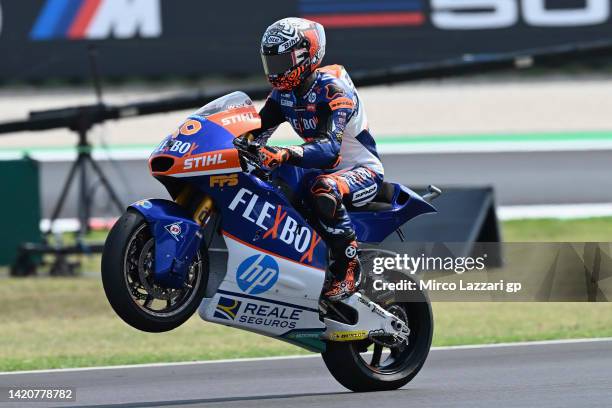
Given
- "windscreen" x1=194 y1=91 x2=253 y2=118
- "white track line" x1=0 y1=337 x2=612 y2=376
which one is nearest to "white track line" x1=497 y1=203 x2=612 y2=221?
"white track line" x1=0 y1=337 x2=612 y2=376

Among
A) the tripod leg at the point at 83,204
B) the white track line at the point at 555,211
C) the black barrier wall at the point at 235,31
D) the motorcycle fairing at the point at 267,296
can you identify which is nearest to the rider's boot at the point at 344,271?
the motorcycle fairing at the point at 267,296

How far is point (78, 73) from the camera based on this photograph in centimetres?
2053

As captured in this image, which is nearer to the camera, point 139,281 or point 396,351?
point 139,281

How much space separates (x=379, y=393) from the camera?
755 cm

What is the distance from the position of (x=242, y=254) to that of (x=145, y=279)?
584 mm

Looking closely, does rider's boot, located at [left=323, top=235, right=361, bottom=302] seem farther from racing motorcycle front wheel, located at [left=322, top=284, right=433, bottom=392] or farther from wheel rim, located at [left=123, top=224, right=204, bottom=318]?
wheel rim, located at [left=123, top=224, right=204, bottom=318]

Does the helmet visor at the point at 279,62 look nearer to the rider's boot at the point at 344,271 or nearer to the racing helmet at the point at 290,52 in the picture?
the racing helmet at the point at 290,52

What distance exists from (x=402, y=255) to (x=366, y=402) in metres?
1.06

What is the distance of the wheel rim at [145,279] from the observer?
664 cm

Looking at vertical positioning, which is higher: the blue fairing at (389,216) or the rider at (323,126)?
the rider at (323,126)

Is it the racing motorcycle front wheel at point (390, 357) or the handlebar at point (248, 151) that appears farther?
the racing motorcycle front wheel at point (390, 357)

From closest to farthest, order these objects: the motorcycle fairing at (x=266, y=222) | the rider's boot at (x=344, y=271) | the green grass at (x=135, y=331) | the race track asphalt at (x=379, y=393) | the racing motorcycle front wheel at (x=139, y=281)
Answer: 1. the racing motorcycle front wheel at (x=139, y=281)
2. the motorcycle fairing at (x=266, y=222)
3. the race track asphalt at (x=379, y=393)
4. the rider's boot at (x=344, y=271)
5. the green grass at (x=135, y=331)

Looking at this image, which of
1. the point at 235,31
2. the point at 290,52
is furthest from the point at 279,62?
the point at 235,31

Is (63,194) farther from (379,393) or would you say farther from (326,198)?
(326,198)
